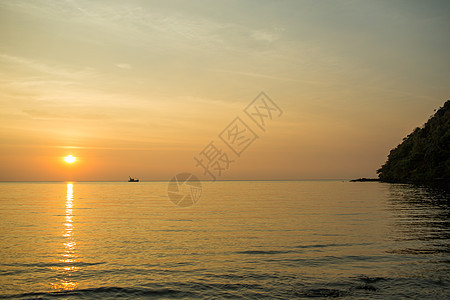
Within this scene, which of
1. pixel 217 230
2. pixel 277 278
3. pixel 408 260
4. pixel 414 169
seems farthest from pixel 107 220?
pixel 414 169

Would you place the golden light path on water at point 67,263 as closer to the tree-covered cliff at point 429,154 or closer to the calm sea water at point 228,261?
the calm sea water at point 228,261

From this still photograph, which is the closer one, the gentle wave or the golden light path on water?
the gentle wave

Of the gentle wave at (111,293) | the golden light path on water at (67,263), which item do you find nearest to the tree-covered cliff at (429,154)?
the golden light path on water at (67,263)

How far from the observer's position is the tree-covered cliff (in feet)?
461

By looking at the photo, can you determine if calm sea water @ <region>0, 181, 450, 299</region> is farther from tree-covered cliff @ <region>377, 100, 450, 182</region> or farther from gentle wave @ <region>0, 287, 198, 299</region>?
Answer: tree-covered cliff @ <region>377, 100, 450, 182</region>

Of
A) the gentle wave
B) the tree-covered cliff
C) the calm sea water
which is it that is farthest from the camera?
the tree-covered cliff

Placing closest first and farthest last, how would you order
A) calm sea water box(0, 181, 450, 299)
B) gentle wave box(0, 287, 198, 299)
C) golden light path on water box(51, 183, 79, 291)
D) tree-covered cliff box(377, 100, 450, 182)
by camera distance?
1. gentle wave box(0, 287, 198, 299)
2. calm sea water box(0, 181, 450, 299)
3. golden light path on water box(51, 183, 79, 291)
4. tree-covered cliff box(377, 100, 450, 182)

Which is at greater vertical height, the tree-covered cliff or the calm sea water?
the tree-covered cliff

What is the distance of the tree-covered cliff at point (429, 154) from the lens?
461ft

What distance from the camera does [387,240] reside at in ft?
89.4

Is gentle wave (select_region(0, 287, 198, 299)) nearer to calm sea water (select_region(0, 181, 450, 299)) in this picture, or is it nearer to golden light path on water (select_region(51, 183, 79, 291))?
calm sea water (select_region(0, 181, 450, 299))

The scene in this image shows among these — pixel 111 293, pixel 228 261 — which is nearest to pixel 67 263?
pixel 111 293

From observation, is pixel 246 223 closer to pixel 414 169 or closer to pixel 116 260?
pixel 116 260

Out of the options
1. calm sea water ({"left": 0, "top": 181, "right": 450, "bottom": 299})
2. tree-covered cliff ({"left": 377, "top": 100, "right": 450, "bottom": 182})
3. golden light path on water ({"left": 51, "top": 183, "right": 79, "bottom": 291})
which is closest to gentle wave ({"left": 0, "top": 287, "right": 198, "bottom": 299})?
calm sea water ({"left": 0, "top": 181, "right": 450, "bottom": 299})
